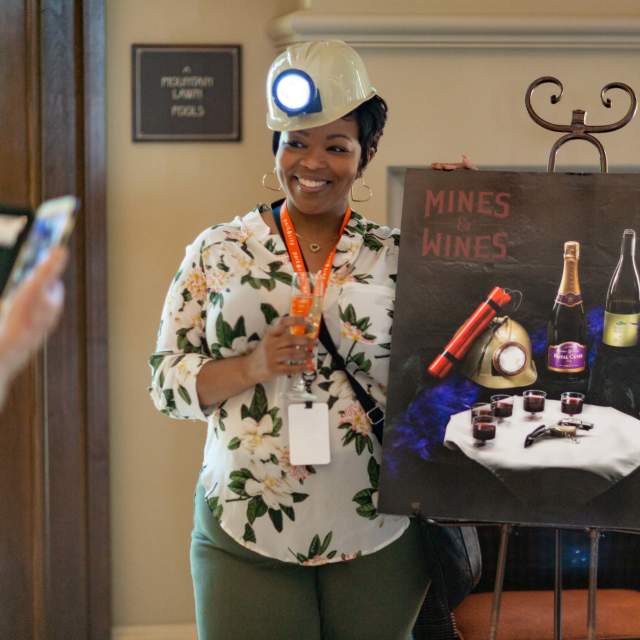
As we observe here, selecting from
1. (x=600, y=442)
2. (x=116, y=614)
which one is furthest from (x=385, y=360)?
(x=116, y=614)

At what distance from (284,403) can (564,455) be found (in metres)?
0.51

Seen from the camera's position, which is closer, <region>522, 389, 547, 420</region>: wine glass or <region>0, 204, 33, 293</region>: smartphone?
<region>0, 204, 33, 293</region>: smartphone

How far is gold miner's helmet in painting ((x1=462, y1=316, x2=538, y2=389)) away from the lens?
74.4 inches

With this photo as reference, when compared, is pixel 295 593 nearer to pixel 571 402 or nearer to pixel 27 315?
pixel 571 402

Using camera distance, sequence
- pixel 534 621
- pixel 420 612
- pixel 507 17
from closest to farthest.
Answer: pixel 420 612 → pixel 534 621 → pixel 507 17

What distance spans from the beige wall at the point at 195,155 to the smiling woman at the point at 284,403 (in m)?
0.84

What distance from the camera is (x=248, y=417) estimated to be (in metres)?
1.88

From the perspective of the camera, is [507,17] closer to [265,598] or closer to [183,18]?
[183,18]

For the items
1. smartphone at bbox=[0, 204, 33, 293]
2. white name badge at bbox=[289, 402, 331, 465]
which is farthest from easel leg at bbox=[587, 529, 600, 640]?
smartphone at bbox=[0, 204, 33, 293]

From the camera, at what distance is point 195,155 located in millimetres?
2850

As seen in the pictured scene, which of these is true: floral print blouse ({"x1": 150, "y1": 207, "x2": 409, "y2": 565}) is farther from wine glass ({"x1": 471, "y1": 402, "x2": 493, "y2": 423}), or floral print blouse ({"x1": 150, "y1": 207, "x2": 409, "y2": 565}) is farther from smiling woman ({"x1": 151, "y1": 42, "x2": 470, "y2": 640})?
wine glass ({"x1": 471, "y1": 402, "x2": 493, "y2": 423})

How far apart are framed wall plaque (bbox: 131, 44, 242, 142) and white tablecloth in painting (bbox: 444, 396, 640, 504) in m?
1.32

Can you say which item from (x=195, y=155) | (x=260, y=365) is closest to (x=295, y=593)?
(x=260, y=365)

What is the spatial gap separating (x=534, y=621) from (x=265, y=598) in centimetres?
76
